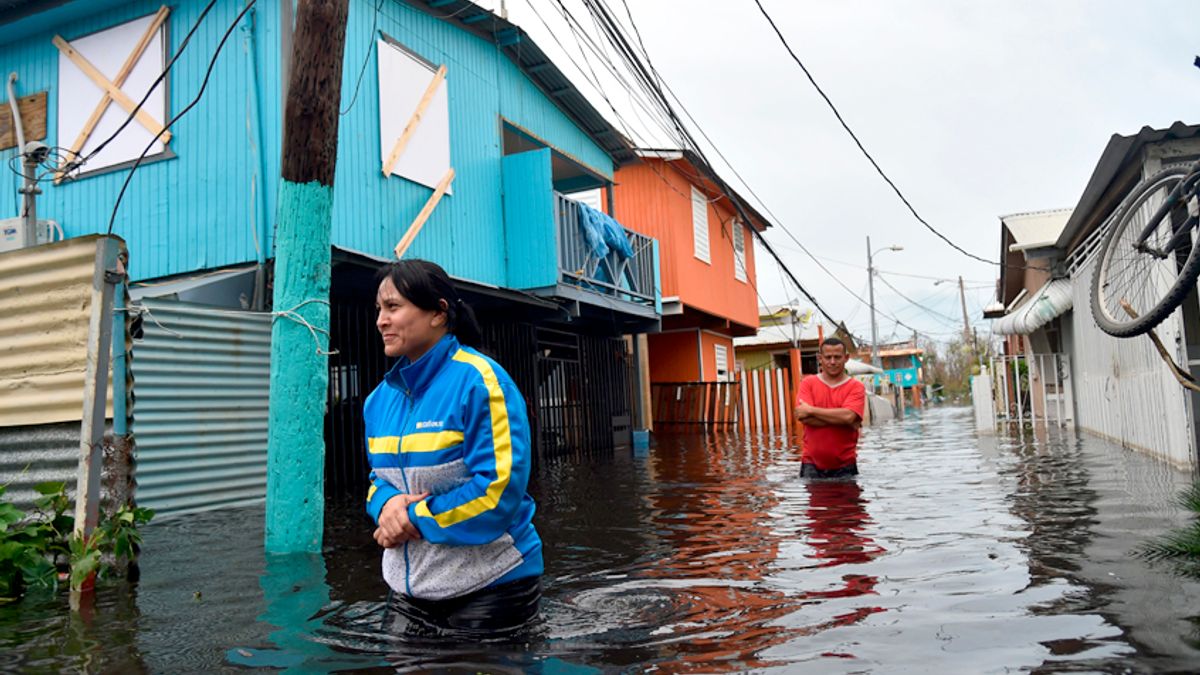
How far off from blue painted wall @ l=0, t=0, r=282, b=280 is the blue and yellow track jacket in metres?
7.60

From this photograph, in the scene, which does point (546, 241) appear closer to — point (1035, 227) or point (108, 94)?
point (108, 94)

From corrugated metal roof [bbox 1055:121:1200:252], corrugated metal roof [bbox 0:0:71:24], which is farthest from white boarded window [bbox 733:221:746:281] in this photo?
corrugated metal roof [bbox 0:0:71:24]

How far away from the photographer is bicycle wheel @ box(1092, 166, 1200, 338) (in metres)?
6.05

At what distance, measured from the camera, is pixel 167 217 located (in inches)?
432

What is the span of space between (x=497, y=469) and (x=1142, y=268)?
704cm

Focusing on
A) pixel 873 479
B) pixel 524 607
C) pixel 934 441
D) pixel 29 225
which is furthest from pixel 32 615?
pixel 934 441

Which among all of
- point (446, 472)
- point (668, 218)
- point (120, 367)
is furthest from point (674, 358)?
point (446, 472)

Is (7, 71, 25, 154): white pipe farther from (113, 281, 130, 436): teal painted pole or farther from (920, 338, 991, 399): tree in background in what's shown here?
(920, 338, 991, 399): tree in background

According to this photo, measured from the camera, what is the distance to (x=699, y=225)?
23.8 m

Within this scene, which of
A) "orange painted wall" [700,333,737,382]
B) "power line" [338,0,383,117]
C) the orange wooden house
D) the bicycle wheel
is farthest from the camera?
"orange painted wall" [700,333,737,382]

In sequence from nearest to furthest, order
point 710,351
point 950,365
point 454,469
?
point 454,469, point 710,351, point 950,365

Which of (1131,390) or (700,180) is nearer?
(1131,390)

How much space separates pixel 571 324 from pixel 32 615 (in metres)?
14.1

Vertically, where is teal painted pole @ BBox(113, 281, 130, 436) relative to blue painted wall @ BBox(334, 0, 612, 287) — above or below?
below
